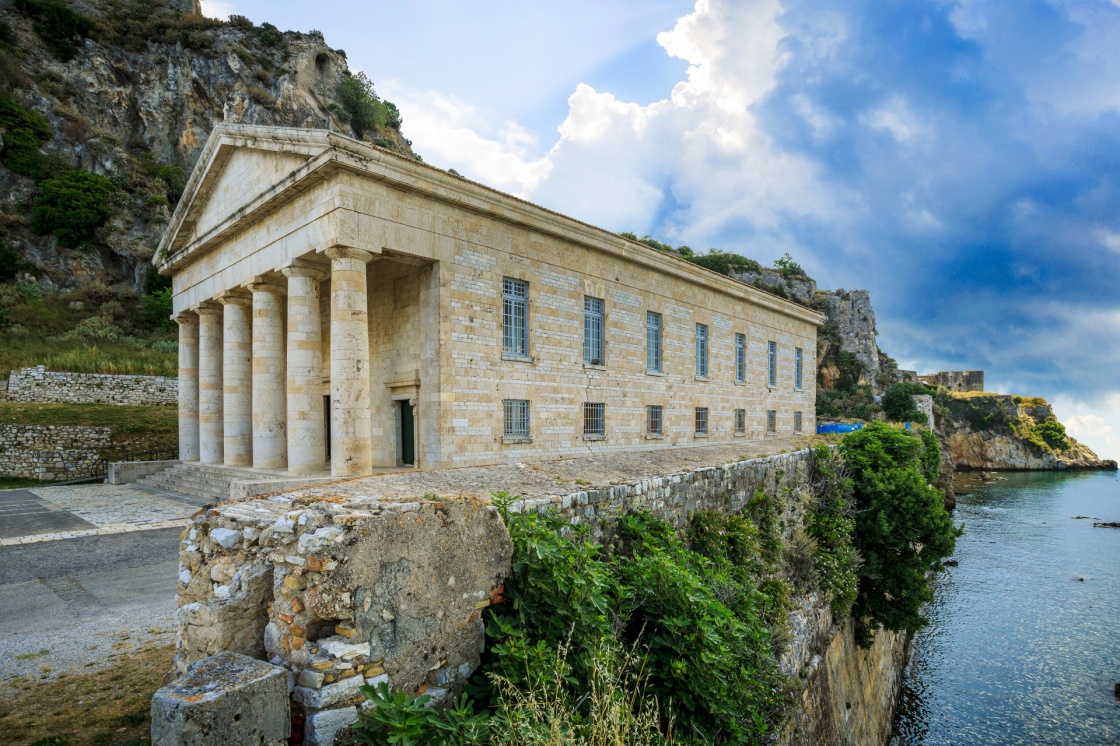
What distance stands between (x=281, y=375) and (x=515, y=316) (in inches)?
267

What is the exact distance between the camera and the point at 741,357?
2441 centimetres

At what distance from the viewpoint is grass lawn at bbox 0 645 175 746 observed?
3.92 meters

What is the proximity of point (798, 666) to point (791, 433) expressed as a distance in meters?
21.8

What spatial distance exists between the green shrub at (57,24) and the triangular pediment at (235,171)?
33528 millimetres

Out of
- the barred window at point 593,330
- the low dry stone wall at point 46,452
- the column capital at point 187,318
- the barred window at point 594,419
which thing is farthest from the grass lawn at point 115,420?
the barred window at point 593,330

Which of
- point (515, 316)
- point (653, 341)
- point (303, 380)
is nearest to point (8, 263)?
point (303, 380)

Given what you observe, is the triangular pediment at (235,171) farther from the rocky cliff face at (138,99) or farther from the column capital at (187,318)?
the rocky cliff face at (138,99)

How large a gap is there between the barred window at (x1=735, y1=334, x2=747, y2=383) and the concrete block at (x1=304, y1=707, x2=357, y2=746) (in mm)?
22594

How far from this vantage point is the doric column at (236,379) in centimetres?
1700

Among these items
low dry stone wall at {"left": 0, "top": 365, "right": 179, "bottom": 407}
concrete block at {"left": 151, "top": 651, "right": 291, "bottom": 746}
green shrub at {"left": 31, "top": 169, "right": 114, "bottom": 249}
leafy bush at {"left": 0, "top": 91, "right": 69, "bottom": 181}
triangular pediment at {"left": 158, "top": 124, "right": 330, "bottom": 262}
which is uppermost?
leafy bush at {"left": 0, "top": 91, "right": 69, "bottom": 181}

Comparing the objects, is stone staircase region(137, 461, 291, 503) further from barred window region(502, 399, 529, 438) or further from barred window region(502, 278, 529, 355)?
barred window region(502, 278, 529, 355)

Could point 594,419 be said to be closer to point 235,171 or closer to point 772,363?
point 235,171

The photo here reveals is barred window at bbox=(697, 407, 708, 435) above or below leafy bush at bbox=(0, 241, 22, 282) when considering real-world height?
below

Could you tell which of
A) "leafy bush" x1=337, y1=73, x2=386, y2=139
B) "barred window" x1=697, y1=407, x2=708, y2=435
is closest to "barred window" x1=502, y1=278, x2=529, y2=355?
"barred window" x1=697, y1=407, x2=708, y2=435
